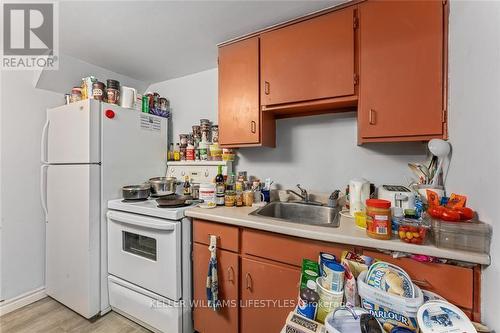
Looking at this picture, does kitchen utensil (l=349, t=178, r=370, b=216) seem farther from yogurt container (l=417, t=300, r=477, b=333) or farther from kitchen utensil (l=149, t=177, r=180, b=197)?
kitchen utensil (l=149, t=177, r=180, b=197)

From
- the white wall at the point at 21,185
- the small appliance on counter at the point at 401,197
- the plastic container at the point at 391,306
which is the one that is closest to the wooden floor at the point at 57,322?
the white wall at the point at 21,185

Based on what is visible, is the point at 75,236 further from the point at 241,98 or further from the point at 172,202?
the point at 241,98

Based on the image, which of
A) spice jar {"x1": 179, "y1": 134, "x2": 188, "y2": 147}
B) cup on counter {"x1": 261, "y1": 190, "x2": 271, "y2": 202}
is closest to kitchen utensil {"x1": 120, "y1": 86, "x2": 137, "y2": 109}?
spice jar {"x1": 179, "y1": 134, "x2": 188, "y2": 147}

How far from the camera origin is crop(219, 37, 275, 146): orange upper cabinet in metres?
1.51

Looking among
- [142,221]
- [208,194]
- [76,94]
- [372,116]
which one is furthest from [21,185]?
[372,116]

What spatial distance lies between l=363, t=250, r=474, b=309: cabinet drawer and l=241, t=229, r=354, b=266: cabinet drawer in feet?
0.77

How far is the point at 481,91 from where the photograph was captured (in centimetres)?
75

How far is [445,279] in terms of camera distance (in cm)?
78

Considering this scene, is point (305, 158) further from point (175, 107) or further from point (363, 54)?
point (175, 107)

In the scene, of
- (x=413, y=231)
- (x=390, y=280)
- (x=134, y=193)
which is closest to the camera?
(x=390, y=280)

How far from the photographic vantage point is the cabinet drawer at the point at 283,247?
98 cm

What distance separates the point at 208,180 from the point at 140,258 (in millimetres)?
789

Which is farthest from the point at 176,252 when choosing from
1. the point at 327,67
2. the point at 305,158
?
the point at 327,67

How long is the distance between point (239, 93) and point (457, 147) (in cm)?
131
